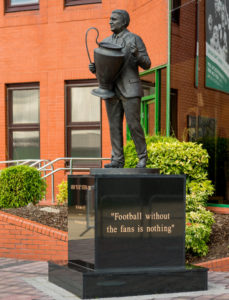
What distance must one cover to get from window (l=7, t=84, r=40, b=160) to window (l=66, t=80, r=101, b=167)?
1.04 metres

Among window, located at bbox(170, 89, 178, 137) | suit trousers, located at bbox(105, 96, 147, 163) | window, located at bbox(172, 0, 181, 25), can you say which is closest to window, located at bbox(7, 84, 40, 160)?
window, located at bbox(170, 89, 178, 137)

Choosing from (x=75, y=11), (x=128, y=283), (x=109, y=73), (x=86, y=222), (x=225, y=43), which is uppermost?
(x=75, y=11)

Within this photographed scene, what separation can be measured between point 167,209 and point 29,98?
33.7 feet

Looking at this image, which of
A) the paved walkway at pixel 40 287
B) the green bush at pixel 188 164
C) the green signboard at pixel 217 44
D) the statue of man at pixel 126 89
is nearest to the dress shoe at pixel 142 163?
the statue of man at pixel 126 89

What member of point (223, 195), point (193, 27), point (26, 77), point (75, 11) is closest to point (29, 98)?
point (26, 77)

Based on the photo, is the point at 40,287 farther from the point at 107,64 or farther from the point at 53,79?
the point at 53,79

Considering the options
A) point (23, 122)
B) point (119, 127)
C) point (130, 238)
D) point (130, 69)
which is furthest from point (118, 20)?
point (23, 122)

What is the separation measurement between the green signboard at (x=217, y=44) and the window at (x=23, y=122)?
6430mm

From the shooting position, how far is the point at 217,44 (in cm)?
1036

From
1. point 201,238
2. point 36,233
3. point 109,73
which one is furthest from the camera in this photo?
point 36,233

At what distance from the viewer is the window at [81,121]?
1505 cm

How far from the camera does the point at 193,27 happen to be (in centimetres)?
1088

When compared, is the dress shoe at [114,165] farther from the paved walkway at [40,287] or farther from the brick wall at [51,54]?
the brick wall at [51,54]

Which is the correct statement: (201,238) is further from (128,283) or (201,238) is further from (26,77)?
(26,77)
